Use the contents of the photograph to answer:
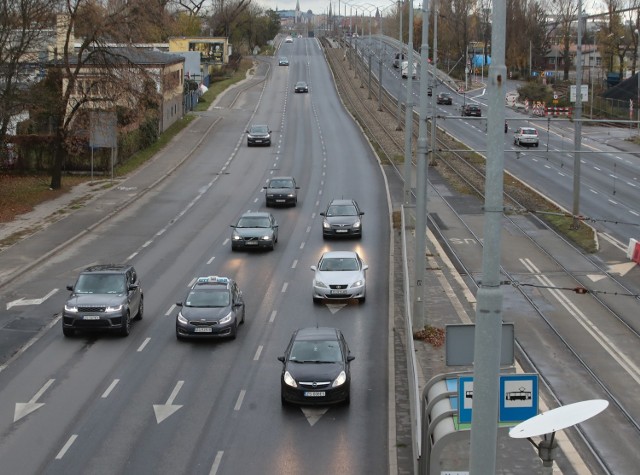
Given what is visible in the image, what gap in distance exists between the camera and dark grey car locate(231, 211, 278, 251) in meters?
40.2

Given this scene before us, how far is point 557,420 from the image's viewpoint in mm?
9602

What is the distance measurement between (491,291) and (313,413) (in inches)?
550

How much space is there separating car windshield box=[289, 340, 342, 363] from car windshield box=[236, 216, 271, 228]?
18352 millimetres

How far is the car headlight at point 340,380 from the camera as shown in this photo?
72.4ft

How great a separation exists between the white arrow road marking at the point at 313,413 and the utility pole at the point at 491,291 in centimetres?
1303

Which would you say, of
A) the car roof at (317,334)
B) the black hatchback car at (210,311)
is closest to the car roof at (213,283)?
the black hatchback car at (210,311)

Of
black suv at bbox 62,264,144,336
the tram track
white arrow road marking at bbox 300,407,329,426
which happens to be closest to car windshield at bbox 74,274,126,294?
black suv at bbox 62,264,144,336

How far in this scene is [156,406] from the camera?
22.5 m

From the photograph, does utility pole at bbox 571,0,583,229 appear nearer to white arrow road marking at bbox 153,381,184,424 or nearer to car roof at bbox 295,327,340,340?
car roof at bbox 295,327,340,340

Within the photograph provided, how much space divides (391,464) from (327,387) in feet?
12.5

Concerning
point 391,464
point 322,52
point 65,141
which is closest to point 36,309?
point 391,464

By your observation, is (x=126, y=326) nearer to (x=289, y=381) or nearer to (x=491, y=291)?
(x=289, y=381)

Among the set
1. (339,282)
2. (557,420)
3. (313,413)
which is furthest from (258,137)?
(557,420)

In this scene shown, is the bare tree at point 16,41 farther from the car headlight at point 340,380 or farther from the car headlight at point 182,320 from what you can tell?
the car headlight at point 340,380
